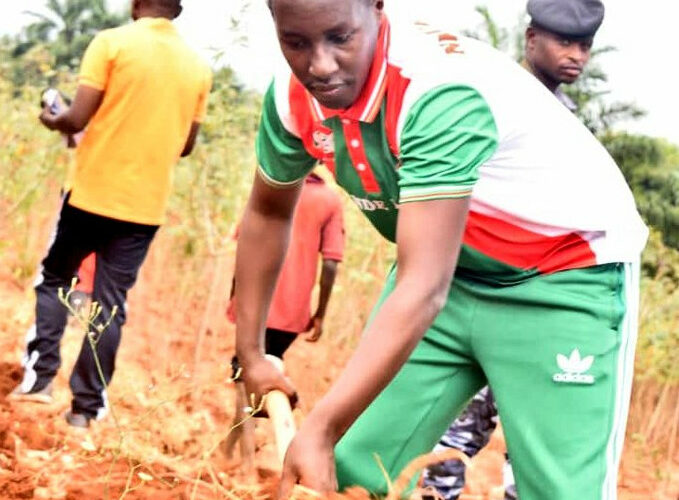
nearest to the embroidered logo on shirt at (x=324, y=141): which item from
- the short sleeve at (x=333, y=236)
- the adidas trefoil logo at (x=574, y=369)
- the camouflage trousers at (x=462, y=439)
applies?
the adidas trefoil logo at (x=574, y=369)

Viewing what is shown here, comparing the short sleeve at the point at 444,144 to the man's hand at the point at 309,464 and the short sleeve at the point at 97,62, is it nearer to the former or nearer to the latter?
the man's hand at the point at 309,464

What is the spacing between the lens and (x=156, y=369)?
698cm

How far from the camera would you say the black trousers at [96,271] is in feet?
16.8

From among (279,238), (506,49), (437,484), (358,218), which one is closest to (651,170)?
(506,49)

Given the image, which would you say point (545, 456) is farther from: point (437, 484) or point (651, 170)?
point (651, 170)

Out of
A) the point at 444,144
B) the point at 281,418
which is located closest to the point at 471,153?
the point at 444,144

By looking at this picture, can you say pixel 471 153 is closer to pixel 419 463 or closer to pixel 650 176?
pixel 419 463

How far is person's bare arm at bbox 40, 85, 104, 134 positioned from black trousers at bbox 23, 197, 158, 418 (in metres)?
0.30

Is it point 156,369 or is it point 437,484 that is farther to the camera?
point 156,369

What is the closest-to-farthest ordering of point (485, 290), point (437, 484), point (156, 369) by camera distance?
point (485, 290)
point (437, 484)
point (156, 369)

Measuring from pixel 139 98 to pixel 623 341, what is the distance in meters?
2.73

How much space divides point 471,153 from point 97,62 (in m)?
2.80

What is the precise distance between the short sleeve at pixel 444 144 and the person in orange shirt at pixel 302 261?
281cm

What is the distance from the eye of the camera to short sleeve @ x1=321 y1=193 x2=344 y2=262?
17.8 feet
